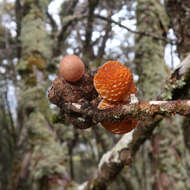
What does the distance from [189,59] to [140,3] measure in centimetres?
210

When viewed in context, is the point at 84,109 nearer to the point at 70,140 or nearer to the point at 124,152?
the point at 124,152

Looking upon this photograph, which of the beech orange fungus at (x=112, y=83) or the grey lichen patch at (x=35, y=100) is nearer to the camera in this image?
the beech orange fungus at (x=112, y=83)

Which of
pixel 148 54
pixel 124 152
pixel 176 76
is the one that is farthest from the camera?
pixel 148 54

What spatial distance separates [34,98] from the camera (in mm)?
2637

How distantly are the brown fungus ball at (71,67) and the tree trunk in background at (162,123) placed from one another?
1.50 metres

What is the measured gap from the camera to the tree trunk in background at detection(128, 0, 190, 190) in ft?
7.61

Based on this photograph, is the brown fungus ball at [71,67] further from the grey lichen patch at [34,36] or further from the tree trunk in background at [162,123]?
the grey lichen patch at [34,36]

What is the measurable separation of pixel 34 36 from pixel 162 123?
2093 mm

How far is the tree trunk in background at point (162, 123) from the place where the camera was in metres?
2.32

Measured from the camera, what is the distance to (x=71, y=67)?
753 mm

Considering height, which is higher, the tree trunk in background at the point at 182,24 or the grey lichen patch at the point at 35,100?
the tree trunk in background at the point at 182,24

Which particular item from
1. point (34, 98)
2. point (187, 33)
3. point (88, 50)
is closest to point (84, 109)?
point (187, 33)

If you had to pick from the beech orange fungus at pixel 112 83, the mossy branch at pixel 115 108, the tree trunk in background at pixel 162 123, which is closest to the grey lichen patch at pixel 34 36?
the tree trunk in background at pixel 162 123

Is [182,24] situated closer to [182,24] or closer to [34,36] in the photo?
[182,24]
